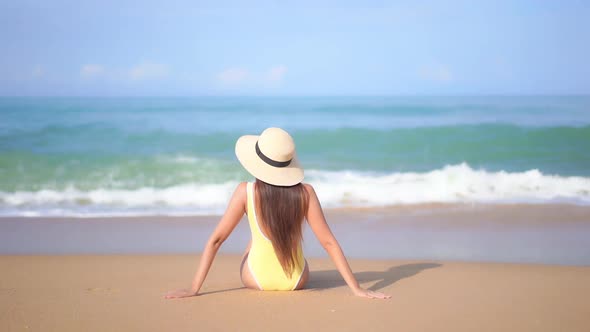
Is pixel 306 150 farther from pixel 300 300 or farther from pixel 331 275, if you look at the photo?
pixel 300 300

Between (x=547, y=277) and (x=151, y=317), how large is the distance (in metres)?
2.61

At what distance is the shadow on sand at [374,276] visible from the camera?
3.98 meters

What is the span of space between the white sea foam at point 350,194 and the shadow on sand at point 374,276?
3.00 metres

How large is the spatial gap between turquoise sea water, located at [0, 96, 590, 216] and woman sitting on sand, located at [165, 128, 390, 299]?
3.82 meters

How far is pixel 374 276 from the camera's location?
4305 millimetres

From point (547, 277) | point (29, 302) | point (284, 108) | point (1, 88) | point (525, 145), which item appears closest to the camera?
point (29, 302)

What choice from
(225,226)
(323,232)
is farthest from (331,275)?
(225,226)

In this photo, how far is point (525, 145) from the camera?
1303 cm

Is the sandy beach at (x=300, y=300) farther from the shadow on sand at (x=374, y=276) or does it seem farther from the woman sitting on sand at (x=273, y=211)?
the woman sitting on sand at (x=273, y=211)

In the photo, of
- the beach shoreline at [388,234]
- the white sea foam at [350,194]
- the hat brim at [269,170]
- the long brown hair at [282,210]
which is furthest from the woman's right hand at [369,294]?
the white sea foam at [350,194]

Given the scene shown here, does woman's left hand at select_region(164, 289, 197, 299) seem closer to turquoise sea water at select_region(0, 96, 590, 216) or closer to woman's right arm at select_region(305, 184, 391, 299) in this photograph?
woman's right arm at select_region(305, 184, 391, 299)

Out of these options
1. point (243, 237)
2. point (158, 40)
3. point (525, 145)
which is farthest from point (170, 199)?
point (158, 40)

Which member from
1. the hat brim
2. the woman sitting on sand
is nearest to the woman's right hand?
the woman sitting on sand

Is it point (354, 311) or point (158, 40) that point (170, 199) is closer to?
point (354, 311)
